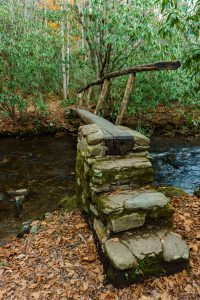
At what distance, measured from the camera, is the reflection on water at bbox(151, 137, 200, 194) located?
7445 millimetres

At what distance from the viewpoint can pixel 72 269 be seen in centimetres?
325

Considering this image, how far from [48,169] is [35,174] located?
52 cm

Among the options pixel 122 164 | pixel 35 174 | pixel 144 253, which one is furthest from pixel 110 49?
pixel 144 253

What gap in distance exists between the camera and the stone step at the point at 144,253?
277 cm

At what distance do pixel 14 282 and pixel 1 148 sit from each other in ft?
26.6

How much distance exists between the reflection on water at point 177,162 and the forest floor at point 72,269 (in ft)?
9.78

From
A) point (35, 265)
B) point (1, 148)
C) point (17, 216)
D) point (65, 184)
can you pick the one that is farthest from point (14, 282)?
point (1, 148)

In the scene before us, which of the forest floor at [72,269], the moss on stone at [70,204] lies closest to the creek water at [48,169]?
the moss on stone at [70,204]

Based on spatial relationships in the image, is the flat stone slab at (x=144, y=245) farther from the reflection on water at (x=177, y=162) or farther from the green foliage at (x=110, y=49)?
the green foliage at (x=110, y=49)

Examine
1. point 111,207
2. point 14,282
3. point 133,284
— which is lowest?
point 14,282

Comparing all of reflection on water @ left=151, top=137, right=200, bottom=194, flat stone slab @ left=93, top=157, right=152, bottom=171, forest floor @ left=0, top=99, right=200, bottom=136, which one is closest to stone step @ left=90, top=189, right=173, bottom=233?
flat stone slab @ left=93, top=157, right=152, bottom=171

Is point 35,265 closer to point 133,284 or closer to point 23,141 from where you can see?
point 133,284

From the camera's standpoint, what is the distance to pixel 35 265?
Answer: 346 centimetres

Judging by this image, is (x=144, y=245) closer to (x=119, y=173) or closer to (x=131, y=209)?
(x=131, y=209)
